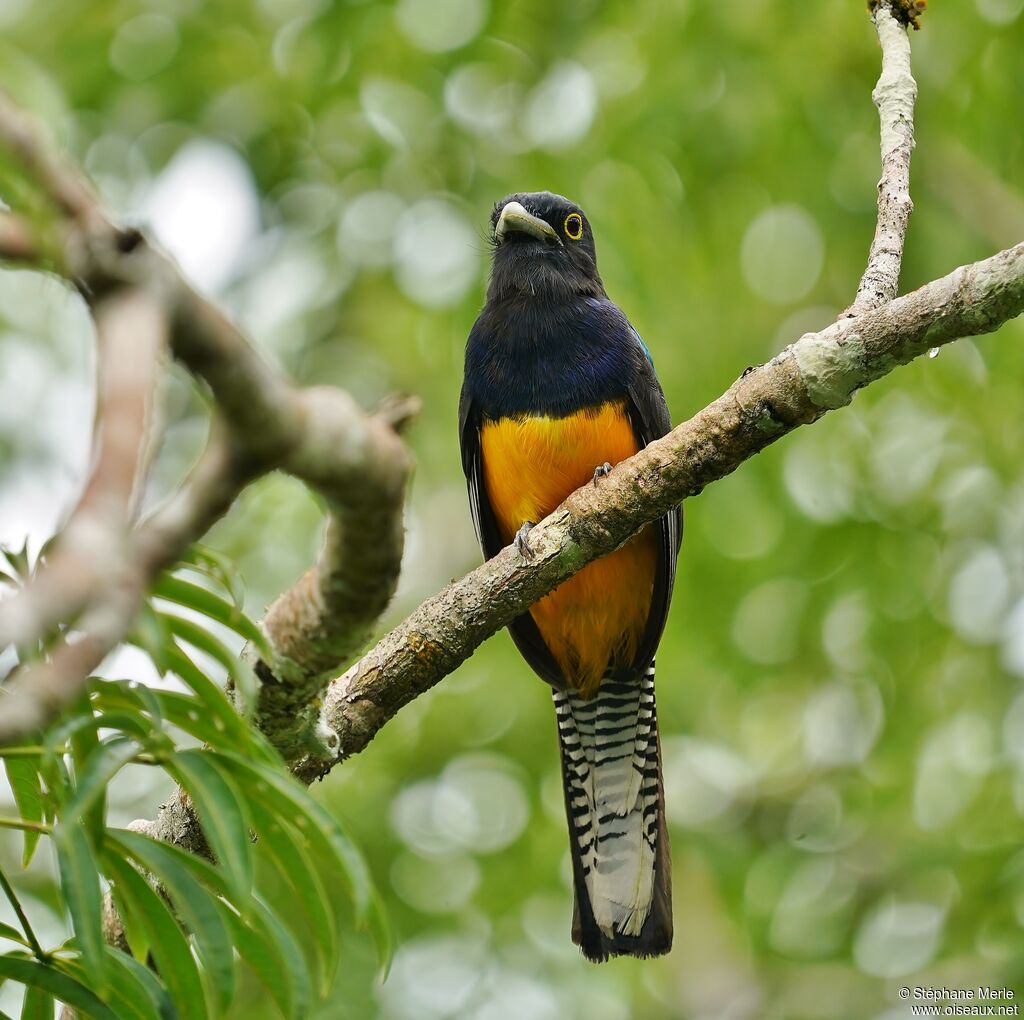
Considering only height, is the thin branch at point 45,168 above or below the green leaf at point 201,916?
above

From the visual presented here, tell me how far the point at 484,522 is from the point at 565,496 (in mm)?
569

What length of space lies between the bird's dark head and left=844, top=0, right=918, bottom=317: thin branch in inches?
68.0

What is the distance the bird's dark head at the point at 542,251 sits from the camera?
5633 mm

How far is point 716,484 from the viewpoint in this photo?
6.80 metres

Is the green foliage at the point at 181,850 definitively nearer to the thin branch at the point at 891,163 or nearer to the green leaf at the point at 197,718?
the green leaf at the point at 197,718

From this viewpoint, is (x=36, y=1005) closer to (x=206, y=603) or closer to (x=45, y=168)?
(x=206, y=603)

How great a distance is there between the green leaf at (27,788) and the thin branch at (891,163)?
2223mm

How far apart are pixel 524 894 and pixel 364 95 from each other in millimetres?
4448

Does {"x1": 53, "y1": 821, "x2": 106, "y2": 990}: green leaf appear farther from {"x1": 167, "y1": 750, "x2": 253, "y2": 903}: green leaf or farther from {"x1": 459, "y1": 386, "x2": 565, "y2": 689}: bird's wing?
{"x1": 459, "y1": 386, "x2": 565, "y2": 689}: bird's wing

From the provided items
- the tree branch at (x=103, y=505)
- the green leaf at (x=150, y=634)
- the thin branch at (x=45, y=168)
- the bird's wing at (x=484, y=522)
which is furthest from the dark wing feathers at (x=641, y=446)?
the tree branch at (x=103, y=505)

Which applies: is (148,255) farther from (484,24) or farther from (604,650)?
(484,24)

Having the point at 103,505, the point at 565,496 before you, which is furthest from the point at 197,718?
the point at 565,496

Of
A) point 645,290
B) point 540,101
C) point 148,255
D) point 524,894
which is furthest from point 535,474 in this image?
point 148,255

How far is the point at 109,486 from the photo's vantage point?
44.3 inches
